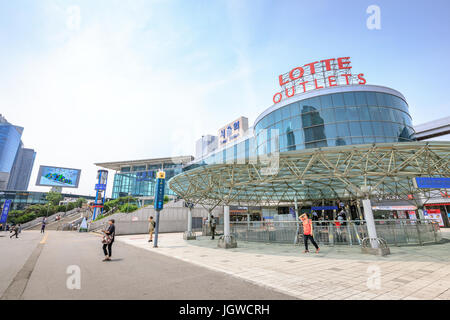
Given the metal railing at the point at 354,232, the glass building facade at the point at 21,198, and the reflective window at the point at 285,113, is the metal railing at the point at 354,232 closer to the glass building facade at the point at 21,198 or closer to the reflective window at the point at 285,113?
the reflective window at the point at 285,113

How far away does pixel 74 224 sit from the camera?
3819cm

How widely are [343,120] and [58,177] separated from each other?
90766mm

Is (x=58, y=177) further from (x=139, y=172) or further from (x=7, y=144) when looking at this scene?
(x=7, y=144)

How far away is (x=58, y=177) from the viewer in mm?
73938

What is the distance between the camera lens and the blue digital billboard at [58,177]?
7175 cm

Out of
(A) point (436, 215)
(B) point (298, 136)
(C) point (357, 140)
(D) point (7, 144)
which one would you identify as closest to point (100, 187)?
(B) point (298, 136)

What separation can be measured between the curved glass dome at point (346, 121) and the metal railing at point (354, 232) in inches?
457

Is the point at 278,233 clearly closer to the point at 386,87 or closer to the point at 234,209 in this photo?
the point at 386,87

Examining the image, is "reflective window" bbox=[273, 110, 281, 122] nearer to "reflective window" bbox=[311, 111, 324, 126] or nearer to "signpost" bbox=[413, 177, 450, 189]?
"reflective window" bbox=[311, 111, 324, 126]

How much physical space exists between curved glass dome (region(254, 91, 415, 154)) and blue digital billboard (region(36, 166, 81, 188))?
83.3 meters

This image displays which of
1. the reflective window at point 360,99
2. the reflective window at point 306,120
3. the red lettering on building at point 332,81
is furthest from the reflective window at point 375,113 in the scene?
the reflective window at point 306,120
